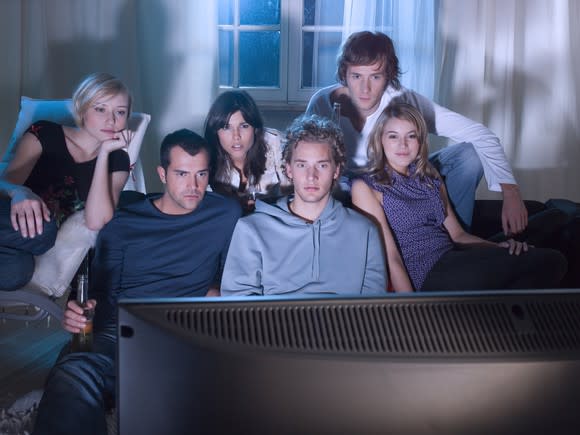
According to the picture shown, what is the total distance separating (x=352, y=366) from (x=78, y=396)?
794mm

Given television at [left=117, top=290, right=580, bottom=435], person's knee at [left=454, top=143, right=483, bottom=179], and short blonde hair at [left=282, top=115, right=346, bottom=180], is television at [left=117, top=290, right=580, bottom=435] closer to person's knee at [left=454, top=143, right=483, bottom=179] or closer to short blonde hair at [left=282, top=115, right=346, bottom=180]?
short blonde hair at [left=282, top=115, right=346, bottom=180]

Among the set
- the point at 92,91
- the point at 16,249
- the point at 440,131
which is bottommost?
the point at 16,249

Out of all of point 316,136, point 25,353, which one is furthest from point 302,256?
point 25,353

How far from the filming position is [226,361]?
51cm

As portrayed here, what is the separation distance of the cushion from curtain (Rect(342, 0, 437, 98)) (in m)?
1.74

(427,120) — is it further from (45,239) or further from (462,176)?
(45,239)

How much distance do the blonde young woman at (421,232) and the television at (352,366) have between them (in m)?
1.18

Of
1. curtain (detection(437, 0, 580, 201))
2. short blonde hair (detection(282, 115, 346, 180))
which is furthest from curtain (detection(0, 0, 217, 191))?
short blonde hair (detection(282, 115, 346, 180))

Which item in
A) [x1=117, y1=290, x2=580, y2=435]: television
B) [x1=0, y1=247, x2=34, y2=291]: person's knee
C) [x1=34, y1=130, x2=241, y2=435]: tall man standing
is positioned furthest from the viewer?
[x1=0, y1=247, x2=34, y2=291]: person's knee

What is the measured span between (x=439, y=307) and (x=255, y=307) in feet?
0.50

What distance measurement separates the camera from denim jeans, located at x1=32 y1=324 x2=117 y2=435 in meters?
1.06

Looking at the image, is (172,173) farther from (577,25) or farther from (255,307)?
(577,25)

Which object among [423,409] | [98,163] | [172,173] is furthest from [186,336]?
[98,163]

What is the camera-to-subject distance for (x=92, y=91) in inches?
77.4
